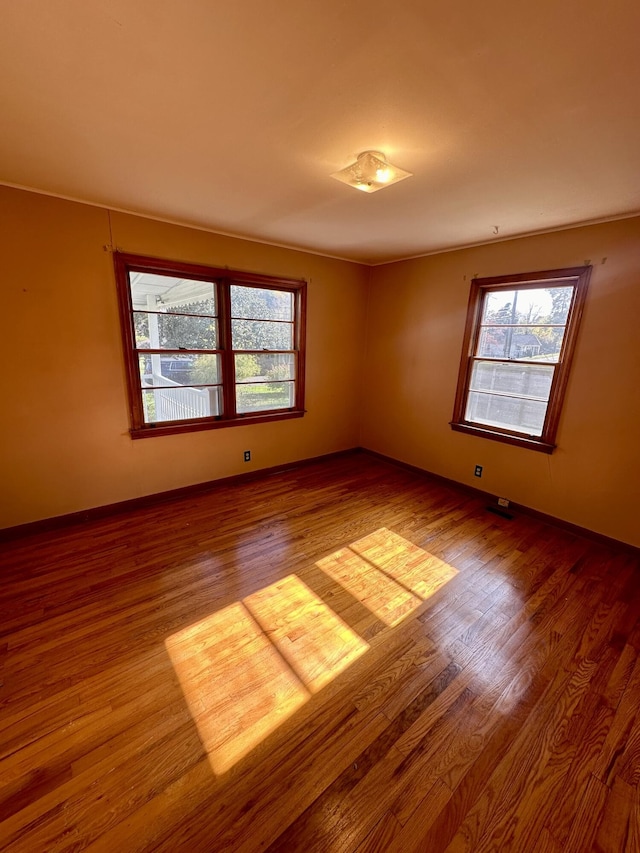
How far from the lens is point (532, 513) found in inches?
130

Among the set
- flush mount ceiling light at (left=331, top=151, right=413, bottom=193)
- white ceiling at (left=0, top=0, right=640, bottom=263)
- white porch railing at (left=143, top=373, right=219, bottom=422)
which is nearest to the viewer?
white ceiling at (left=0, top=0, right=640, bottom=263)

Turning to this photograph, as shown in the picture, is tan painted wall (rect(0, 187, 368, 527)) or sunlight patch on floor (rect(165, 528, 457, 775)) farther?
tan painted wall (rect(0, 187, 368, 527))

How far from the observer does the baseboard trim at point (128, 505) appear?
2.76 meters

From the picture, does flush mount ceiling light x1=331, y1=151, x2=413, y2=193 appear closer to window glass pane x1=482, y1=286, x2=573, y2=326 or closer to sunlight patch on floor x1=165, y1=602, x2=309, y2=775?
window glass pane x1=482, y1=286, x2=573, y2=326

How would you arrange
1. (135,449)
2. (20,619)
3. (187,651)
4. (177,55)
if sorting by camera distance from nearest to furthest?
1. (177,55)
2. (187,651)
3. (20,619)
4. (135,449)

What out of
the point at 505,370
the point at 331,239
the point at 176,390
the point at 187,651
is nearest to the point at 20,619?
the point at 187,651

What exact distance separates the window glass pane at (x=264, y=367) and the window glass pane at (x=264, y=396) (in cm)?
8

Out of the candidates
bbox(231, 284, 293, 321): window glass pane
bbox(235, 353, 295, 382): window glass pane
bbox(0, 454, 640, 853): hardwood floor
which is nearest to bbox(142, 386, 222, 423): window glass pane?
bbox(235, 353, 295, 382): window glass pane

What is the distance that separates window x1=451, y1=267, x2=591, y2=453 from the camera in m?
2.95

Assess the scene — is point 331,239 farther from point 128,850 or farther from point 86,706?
point 128,850

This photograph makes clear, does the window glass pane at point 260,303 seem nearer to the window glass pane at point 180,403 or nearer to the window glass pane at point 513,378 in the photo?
the window glass pane at point 180,403

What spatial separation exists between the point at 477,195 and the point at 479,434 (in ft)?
7.10

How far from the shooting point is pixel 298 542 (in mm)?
2816

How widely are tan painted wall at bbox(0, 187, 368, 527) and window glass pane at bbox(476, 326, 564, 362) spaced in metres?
2.26
